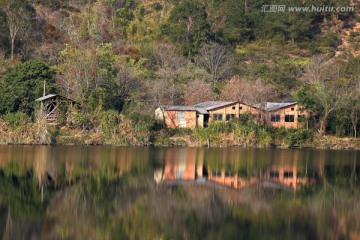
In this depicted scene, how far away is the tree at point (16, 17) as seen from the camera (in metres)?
71.6

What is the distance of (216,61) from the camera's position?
78438mm

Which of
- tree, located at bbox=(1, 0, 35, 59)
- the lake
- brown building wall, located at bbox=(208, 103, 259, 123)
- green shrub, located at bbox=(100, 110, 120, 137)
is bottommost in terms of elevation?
the lake

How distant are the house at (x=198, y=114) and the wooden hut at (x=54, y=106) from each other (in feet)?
24.4

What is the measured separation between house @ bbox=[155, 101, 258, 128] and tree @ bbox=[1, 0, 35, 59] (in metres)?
22.2

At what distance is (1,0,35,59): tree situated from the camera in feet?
235

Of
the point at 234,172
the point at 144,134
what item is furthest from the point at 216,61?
the point at 234,172

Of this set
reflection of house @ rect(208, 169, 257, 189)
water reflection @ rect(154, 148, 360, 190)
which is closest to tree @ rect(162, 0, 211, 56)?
water reflection @ rect(154, 148, 360, 190)

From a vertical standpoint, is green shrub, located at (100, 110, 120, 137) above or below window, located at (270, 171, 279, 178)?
above

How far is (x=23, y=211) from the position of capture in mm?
23188

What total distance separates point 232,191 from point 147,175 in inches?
208

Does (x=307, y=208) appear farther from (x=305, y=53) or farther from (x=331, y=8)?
(x=331, y=8)

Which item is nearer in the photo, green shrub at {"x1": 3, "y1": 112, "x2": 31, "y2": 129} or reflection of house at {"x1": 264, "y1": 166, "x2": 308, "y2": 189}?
reflection of house at {"x1": 264, "y1": 166, "x2": 308, "y2": 189}

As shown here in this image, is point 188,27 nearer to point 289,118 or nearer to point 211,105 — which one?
point 211,105

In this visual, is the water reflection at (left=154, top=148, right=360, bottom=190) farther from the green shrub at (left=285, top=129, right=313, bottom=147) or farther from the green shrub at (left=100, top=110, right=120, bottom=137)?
the green shrub at (left=100, top=110, right=120, bottom=137)
